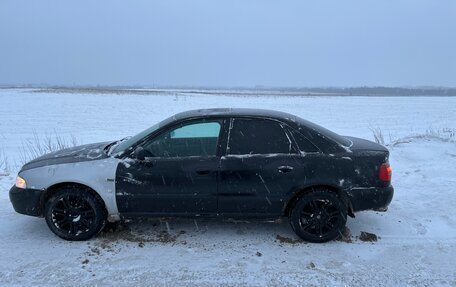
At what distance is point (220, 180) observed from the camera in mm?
4551

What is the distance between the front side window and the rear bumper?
171 centimetres

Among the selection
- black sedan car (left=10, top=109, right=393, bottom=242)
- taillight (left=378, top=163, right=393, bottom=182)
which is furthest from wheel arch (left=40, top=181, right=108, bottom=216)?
taillight (left=378, top=163, right=393, bottom=182)

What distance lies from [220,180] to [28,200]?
7.57 feet

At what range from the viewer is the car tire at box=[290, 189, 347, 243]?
4.61 m

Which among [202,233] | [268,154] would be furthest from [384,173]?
[202,233]

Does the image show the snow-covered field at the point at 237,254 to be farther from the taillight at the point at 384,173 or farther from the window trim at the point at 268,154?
the window trim at the point at 268,154

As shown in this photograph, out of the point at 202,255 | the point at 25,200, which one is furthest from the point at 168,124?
the point at 25,200

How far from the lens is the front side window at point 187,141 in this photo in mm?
4645

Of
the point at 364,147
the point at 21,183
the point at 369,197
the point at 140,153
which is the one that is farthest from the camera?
the point at 364,147

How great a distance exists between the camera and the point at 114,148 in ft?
16.5

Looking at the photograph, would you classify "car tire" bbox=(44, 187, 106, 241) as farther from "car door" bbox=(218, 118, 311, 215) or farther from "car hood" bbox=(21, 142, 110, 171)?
"car door" bbox=(218, 118, 311, 215)

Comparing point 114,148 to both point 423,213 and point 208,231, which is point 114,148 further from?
point 423,213

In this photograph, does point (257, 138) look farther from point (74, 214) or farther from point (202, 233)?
point (74, 214)

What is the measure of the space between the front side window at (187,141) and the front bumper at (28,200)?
56.0 inches
